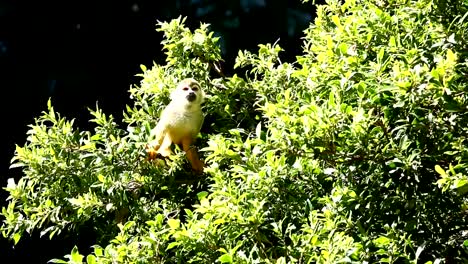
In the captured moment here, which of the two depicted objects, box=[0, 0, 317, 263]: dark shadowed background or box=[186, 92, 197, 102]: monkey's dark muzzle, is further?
box=[0, 0, 317, 263]: dark shadowed background

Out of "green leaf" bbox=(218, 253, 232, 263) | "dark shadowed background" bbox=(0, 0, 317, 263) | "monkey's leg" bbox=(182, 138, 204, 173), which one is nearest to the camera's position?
"green leaf" bbox=(218, 253, 232, 263)

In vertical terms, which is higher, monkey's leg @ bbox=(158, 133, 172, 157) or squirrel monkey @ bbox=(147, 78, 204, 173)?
squirrel monkey @ bbox=(147, 78, 204, 173)

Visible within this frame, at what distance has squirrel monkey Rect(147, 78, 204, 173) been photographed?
8.16 feet

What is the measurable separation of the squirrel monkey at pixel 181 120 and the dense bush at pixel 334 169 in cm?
16

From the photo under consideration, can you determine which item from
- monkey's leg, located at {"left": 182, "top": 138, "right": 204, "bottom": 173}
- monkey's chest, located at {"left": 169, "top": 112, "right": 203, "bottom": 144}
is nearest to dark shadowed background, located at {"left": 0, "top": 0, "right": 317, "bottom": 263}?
monkey's chest, located at {"left": 169, "top": 112, "right": 203, "bottom": 144}

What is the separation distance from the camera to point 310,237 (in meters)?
1.75

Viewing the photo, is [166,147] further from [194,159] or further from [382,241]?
[382,241]

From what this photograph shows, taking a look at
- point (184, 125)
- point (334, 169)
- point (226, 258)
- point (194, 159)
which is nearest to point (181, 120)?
point (184, 125)

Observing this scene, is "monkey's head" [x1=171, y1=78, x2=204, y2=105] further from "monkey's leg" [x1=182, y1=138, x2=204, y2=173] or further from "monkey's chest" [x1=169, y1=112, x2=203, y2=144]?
"monkey's leg" [x1=182, y1=138, x2=204, y2=173]

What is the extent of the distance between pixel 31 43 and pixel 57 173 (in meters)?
2.23

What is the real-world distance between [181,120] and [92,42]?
6.48 feet

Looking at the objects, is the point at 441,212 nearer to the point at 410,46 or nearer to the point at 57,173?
the point at 410,46

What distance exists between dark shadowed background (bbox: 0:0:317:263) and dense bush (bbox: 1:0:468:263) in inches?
73.8

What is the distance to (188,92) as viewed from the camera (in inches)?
98.0
